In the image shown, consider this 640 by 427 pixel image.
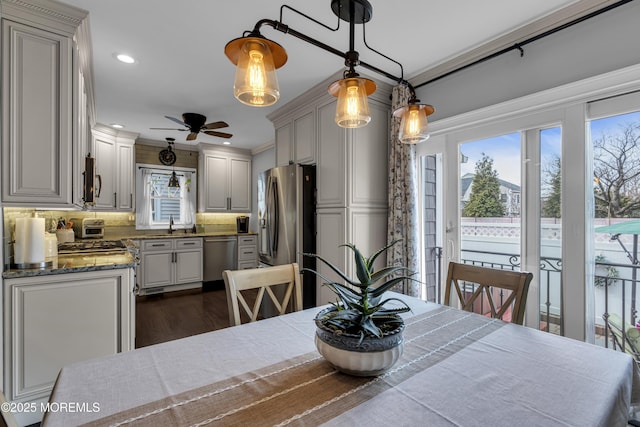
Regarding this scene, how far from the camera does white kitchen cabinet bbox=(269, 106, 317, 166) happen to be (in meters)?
3.13

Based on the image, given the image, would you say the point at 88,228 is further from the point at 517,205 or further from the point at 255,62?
the point at 517,205

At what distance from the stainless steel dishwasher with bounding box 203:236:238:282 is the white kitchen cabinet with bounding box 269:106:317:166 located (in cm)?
214

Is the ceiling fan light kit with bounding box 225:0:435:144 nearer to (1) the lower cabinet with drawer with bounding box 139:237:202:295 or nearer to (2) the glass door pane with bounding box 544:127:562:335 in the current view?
(2) the glass door pane with bounding box 544:127:562:335

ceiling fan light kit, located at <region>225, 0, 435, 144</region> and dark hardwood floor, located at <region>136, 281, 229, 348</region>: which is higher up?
ceiling fan light kit, located at <region>225, 0, 435, 144</region>

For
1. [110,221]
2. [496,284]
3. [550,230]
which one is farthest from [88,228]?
[550,230]

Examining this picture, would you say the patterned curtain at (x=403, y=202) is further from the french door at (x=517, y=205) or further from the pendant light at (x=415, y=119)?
the pendant light at (x=415, y=119)

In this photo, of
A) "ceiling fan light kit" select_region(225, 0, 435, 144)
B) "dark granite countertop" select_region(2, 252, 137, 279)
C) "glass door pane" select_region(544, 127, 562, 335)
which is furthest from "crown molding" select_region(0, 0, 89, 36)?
"glass door pane" select_region(544, 127, 562, 335)

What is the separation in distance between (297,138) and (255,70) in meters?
2.42

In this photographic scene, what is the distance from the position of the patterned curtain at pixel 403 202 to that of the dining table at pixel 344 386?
5.09 feet

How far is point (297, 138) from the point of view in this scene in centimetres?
337

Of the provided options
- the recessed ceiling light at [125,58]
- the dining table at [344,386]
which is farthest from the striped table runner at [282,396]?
the recessed ceiling light at [125,58]

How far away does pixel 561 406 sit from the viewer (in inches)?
29.7

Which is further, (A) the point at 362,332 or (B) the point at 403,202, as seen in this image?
(B) the point at 403,202

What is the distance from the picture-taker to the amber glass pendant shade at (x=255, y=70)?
0.97m
